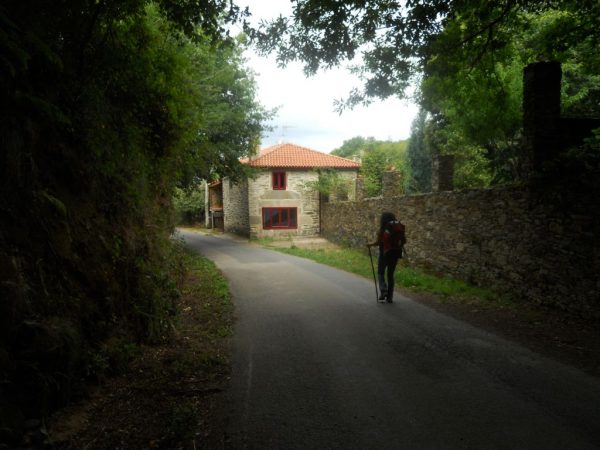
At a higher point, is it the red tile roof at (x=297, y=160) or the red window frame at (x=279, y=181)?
the red tile roof at (x=297, y=160)

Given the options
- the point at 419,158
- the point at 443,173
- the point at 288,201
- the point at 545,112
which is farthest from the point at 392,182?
the point at 419,158

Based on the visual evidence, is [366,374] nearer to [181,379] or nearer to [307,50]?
[181,379]

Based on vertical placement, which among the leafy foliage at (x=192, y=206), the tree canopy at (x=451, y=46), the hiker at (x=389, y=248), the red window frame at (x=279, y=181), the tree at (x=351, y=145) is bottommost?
the hiker at (x=389, y=248)

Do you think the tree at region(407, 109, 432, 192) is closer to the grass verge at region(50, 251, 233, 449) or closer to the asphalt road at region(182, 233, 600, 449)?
the asphalt road at region(182, 233, 600, 449)

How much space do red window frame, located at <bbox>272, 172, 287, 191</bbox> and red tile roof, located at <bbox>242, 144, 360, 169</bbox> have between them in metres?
0.67

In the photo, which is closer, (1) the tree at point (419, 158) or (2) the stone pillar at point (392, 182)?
(2) the stone pillar at point (392, 182)

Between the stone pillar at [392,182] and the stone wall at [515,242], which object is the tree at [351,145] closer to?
the stone pillar at [392,182]

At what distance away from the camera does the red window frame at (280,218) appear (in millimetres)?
26664

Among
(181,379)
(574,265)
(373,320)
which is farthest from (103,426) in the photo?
(574,265)

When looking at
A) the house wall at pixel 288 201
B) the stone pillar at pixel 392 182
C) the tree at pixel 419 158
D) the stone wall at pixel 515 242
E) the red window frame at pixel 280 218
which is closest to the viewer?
the stone wall at pixel 515 242

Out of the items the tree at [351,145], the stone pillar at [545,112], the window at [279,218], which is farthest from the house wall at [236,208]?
the tree at [351,145]

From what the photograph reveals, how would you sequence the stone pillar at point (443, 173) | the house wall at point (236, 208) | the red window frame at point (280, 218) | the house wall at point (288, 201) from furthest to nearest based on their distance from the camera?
the house wall at point (236, 208) → the red window frame at point (280, 218) → the house wall at point (288, 201) → the stone pillar at point (443, 173)

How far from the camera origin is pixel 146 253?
602 cm

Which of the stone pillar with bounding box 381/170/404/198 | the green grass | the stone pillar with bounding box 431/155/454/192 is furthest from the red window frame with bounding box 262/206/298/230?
the stone pillar with bounding box 431/155/454/192
